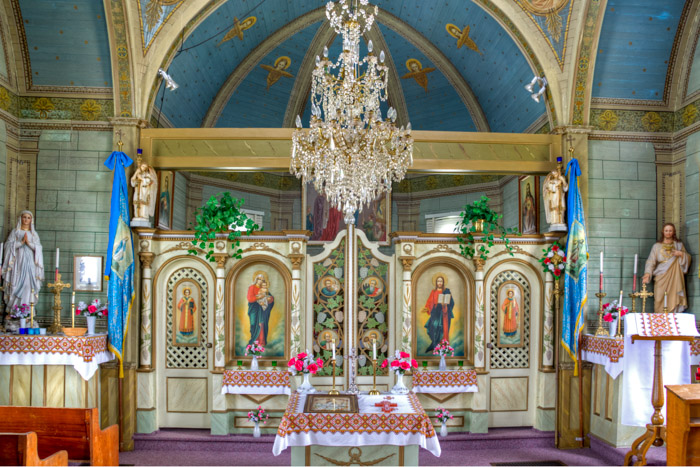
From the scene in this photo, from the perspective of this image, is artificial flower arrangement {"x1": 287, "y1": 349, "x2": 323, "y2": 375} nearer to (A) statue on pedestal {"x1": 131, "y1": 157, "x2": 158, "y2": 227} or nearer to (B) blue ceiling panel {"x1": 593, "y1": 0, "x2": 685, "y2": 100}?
(A) statue on pedestal {"x1": 131, "y1": 157, "x2": 158, "y2": 227}

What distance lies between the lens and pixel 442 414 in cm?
782

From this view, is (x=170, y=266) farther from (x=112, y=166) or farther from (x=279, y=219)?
(x=279, y=219)

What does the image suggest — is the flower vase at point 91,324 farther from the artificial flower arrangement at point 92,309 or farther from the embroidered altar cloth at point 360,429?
the embroidered altar cloth at point 360,429

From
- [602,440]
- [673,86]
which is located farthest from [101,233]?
[673,86]

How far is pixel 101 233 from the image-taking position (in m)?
8.10

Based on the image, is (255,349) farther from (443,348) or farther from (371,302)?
(443,348)

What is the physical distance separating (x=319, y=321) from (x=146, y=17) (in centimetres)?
484

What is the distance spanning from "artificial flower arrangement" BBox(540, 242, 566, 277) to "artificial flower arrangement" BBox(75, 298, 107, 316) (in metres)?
6.03

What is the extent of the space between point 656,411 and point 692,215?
3.15 meters

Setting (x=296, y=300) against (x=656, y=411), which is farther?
(x=296, y=300)

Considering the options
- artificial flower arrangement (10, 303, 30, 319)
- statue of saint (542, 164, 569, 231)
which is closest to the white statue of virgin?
artificial flower arrangement (10, 303, 30, 319)

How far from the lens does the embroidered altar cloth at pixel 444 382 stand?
307 inches

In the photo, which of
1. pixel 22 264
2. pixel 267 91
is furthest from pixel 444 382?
pixel 267 91

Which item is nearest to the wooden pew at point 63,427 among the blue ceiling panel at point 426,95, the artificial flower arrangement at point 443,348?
the artificial flower arrangement at point 443,348
